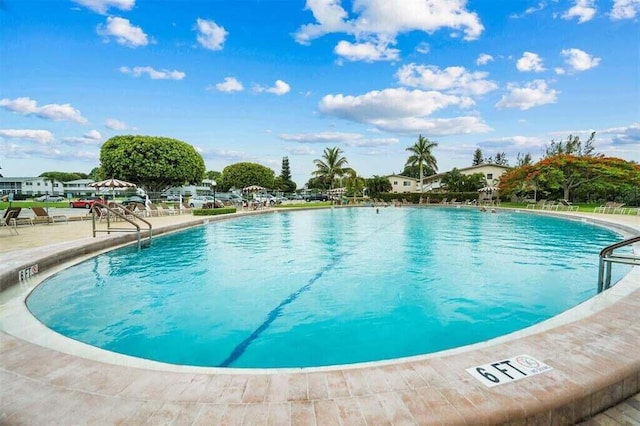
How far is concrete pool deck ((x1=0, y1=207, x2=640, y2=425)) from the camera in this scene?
6.88 ft

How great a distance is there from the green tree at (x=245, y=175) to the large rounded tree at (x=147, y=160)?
25069 millimetres

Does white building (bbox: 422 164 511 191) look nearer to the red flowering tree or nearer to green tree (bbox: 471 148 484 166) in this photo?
the red flowering tree

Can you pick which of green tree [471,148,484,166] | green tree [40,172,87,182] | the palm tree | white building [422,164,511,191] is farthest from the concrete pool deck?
green tree [40,172,87,182]

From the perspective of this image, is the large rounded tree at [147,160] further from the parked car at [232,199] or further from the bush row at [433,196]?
the bush row at [433,196]

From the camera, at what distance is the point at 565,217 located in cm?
2017

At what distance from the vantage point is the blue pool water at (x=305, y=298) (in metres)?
4.50

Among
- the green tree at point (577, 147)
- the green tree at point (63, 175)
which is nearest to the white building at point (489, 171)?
the green tree at point (577, 147)

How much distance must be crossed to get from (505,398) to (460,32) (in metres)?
23.6

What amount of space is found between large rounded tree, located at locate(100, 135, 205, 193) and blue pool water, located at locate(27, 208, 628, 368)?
84.5 feet

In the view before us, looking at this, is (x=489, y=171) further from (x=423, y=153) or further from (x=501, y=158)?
(x=501, y=158)

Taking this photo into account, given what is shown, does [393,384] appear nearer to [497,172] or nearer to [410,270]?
[410,270]

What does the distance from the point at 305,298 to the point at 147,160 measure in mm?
32798

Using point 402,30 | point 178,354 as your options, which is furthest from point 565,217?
point 178,354

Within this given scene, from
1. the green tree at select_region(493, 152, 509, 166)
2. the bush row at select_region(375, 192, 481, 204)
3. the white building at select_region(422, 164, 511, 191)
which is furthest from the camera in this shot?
the green tree at select_region(493, 152, 509, 166)
